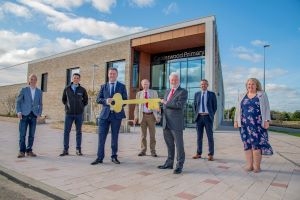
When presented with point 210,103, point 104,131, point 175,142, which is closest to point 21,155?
point 104,131

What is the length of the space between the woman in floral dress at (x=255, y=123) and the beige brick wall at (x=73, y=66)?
17.5 meters

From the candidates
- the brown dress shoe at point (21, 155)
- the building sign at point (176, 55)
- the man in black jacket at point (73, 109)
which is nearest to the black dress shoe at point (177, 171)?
the man in black jacket at point (73, 109)

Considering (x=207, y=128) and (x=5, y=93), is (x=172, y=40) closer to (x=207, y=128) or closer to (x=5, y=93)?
(x=207, y=128)

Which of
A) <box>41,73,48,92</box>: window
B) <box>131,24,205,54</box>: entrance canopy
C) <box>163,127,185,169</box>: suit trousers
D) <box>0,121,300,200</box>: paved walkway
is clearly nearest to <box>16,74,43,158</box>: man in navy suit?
<box>0,121,300,200</box>: paved walkway

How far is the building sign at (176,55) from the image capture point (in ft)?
72.5

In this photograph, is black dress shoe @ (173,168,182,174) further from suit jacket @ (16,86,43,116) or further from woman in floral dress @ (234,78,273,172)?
suit jacket @ (16,86,43,116)

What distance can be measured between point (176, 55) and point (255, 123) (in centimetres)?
1864

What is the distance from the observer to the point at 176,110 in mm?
5195

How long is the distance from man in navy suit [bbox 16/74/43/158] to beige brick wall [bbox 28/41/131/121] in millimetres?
16245

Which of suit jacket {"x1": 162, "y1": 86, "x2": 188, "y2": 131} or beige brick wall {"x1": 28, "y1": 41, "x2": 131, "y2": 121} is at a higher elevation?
beige brick wall {"x1": 28, "y1": 41, "x2": 131, "y2": 121}

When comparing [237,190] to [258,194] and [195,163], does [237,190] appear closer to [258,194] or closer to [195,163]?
[258,194]

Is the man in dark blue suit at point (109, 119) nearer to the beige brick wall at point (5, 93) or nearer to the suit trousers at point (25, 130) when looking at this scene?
the suit trousers at point (25, 130)

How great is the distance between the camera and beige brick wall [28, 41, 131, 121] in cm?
2406

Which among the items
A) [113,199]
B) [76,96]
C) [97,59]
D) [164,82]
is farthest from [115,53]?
[113,199]
